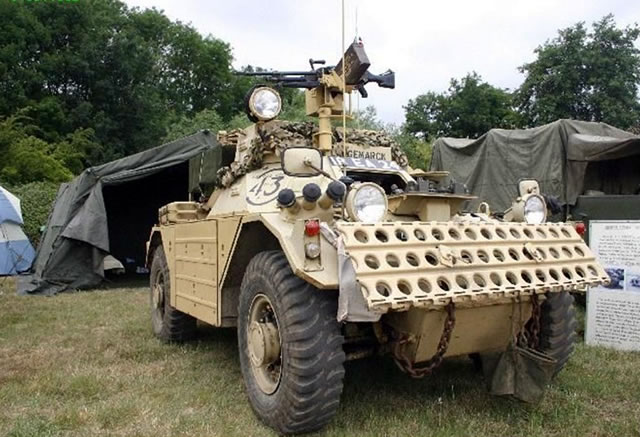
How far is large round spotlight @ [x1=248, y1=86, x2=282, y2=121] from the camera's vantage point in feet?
16.3

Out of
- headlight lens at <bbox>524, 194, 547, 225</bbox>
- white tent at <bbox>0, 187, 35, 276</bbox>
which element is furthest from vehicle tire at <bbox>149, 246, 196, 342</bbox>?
white tent at <bbox>0, 187, 35, 276</bbox>

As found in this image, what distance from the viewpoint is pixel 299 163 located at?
388cm

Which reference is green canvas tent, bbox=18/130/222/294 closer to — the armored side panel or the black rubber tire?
the armored side panel

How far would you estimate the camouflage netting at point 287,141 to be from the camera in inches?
200

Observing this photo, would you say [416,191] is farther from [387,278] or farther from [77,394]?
[77,394]

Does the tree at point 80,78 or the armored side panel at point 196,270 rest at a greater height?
the tree at point 80,78

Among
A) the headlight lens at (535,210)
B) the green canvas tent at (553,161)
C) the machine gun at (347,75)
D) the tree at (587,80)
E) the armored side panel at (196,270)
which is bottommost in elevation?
the armored side panel at (196,270)

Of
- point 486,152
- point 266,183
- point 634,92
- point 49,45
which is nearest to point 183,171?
point 486,152

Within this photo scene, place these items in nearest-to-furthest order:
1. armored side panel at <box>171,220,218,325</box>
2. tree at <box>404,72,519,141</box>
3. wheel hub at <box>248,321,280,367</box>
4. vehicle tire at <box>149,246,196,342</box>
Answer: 1. wheel hub at <box>248,321,280,367</box>
2. armored side panel at <box>171,220,218,325</box>
3. vehicle tire at <box>149,246,196,342</box>
4. tree at <box>404,72,519,141</box>

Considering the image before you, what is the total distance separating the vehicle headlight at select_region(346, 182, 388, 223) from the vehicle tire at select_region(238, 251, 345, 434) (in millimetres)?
485

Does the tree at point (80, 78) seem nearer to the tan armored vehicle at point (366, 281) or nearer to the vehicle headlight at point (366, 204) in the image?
the tan armored vehicle at point (366, 281)

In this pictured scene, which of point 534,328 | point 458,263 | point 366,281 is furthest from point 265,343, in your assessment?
point 534,328

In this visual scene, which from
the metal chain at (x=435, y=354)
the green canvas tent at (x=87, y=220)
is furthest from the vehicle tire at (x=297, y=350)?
the green canvas tent at (x=87, y=220)

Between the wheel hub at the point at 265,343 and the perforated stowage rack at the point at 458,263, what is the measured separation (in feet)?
2.95
